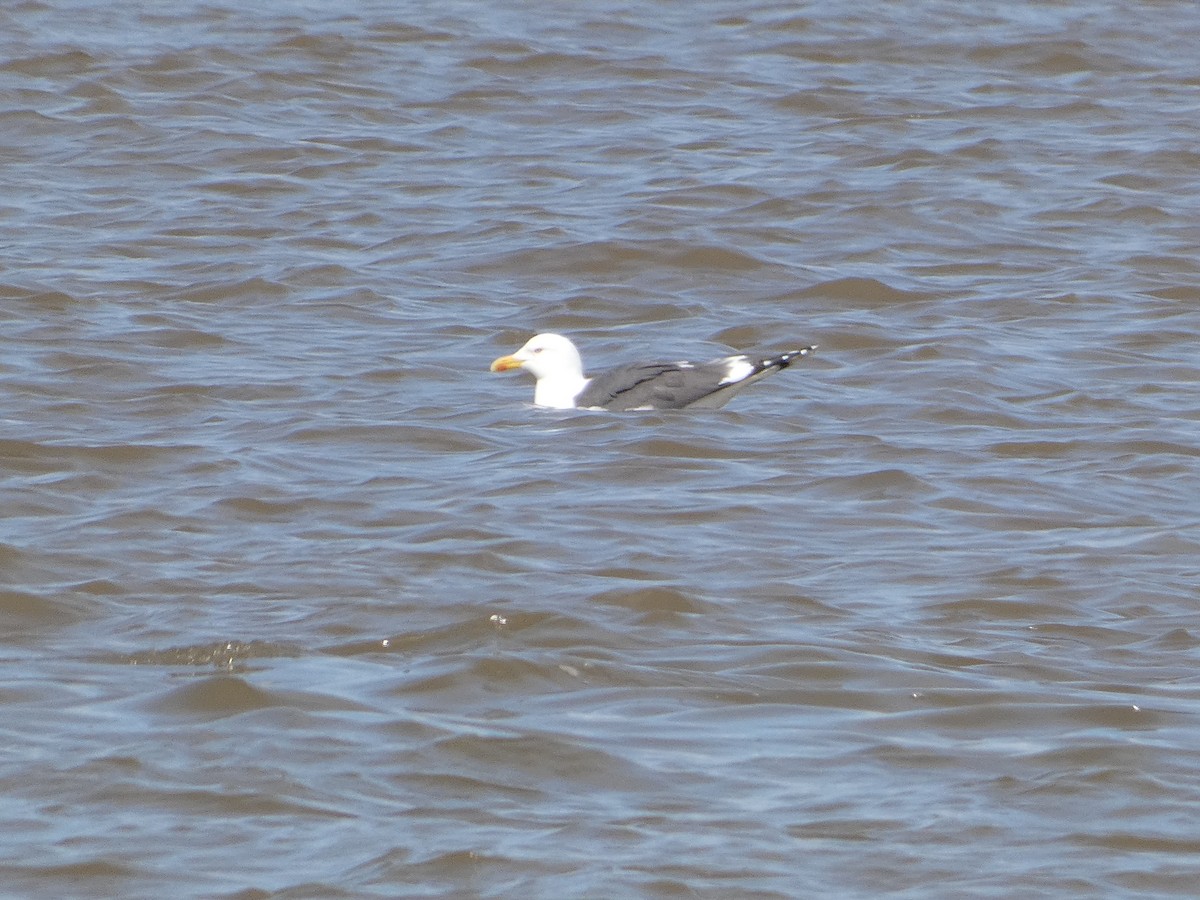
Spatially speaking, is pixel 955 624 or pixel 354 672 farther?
pixel 955 624

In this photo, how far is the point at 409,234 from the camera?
12.5 metres

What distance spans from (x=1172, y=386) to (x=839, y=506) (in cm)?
258

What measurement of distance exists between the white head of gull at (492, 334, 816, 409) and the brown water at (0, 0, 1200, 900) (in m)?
0.20

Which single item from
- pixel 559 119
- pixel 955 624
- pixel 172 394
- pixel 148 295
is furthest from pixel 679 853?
pixel 559 119

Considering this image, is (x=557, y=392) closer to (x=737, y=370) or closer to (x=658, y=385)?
(x=658, y=385)

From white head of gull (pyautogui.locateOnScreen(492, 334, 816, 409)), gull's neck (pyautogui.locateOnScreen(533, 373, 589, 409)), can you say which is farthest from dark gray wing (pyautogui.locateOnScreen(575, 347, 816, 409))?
gull's neck (pyautogui.locateOnScreen(533, 373, 589, 409))

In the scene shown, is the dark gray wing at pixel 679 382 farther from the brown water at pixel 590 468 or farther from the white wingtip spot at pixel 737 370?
the brown water at pixel 590 468

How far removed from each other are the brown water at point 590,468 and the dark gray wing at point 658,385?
171 mm

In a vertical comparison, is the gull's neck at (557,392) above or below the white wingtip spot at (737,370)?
below

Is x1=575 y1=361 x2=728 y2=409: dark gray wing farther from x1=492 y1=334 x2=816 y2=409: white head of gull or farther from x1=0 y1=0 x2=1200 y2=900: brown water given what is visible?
x1=0 y1=0 x2=1200 y2=900: brown water

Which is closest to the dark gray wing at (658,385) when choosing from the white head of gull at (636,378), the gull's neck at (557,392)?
the white head of gull at (636,378)

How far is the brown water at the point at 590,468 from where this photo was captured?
4.87 meters

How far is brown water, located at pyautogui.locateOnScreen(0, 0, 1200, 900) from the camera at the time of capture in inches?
192

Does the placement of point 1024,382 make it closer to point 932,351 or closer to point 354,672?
point 932,351
